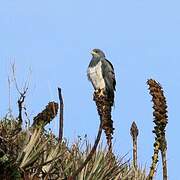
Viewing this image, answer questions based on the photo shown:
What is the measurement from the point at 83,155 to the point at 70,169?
0.32 metres

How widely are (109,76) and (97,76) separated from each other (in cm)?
56

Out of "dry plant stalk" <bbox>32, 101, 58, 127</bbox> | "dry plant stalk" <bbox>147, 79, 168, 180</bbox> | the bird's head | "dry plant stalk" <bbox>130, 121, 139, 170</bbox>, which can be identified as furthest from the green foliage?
the bird's head

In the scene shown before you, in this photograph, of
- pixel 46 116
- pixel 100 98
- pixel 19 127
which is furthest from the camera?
→ pixel 46 116

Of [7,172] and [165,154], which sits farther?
[165,154]

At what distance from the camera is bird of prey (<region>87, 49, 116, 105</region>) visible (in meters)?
23.6

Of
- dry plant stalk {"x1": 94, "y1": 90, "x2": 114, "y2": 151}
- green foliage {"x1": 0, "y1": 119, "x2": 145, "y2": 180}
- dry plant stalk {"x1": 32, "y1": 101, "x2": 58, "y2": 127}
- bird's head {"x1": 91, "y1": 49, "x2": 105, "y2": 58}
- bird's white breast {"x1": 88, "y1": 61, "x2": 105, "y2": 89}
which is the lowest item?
green foliage {"x1": 0, "y1": 119, "x2": 145, "y2": 180}

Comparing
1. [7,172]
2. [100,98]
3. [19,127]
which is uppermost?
[100,98]

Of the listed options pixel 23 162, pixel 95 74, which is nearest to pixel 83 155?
pixel 23 162

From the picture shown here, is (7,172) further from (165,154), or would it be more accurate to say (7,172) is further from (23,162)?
(165,154)

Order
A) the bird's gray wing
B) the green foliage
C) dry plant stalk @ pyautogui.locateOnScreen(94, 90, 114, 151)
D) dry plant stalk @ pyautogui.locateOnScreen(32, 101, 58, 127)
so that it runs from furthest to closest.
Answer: the bird's gray wing → dry plant stalk @ pyautogui.locateOnScreen(32, 101, 58, 127) → dry plant stalk @ pyautogui.locateOnScreen(94, 90, 114, 151) → the green foliage

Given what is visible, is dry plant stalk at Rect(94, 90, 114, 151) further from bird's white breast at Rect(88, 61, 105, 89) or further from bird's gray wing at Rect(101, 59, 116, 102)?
bird's gray wing at Rect(101, 59, 116, 102)

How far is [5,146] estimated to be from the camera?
10484 mm

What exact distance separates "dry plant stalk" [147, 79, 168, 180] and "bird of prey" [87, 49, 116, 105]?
12.2 meters

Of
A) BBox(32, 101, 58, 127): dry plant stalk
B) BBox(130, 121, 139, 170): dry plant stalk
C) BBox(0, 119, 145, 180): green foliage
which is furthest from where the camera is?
BBox(32, 101, 58, 127): dry plant stalk
